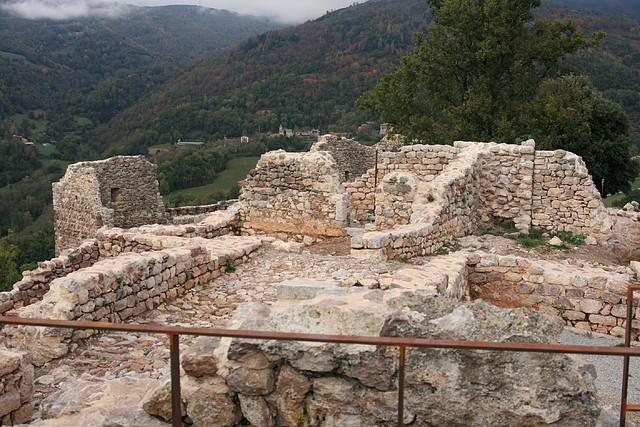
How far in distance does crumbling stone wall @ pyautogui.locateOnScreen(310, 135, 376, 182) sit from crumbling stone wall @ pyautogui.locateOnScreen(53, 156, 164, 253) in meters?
5.88

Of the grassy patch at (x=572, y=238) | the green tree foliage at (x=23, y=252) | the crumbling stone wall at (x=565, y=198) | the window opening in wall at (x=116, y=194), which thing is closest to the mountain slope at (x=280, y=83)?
the green tree foliage at (x=23, y=252)

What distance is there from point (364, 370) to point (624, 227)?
30.1 ft

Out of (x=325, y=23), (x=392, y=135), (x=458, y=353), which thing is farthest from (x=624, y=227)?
(x=325, y=23)

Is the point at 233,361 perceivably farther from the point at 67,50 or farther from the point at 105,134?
the point at 67,50

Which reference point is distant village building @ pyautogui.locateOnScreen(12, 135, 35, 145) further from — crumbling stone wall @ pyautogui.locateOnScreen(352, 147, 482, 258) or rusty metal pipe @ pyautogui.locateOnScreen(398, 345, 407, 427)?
rusty metal pipe @ pyautogui.locateOnScreen(398, 345, 407, 427)

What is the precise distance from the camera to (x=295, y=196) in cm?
1148

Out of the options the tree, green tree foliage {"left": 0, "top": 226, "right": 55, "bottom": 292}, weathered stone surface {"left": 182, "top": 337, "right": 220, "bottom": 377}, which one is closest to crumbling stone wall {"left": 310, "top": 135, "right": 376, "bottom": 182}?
the tree

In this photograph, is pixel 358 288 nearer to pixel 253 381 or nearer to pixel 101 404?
pixel 253 381

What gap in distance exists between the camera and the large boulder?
3.41 metres

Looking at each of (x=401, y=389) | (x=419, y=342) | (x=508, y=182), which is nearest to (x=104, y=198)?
(x=508, y=182)

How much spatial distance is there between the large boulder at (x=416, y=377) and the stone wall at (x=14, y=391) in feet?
5.14

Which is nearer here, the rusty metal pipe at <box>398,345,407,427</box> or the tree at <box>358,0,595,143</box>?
the rusty metal pipe at <box>398,345,407,427</box>

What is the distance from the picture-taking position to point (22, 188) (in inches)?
1959

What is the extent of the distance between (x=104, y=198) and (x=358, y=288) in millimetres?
13909
